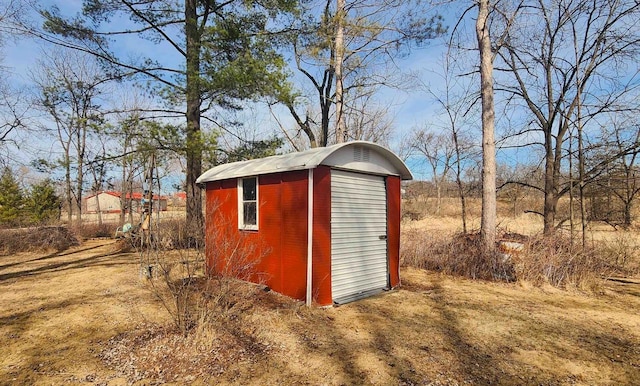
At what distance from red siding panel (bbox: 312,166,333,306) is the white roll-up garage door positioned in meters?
0.16

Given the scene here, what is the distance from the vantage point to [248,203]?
570 centimetres

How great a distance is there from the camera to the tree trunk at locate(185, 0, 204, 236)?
883 centimetres

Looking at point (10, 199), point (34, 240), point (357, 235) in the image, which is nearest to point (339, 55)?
point (357, 235)

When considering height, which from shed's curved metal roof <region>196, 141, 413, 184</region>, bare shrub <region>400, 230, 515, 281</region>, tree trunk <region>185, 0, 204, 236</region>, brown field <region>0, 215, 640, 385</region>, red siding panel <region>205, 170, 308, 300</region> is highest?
tree trunk <region>185, 0, 204, 236</region>

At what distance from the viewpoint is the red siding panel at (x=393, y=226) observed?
589cm

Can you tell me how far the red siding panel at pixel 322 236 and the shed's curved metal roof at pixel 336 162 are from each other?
19 centimetres

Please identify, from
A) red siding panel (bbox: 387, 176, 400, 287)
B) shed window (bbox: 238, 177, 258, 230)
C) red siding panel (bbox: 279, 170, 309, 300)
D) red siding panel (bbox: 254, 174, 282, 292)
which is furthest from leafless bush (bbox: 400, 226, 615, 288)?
shed window (bbox: 238, 177, 258, 230)

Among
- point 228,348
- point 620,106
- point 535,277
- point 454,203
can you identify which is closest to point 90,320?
point 228,348

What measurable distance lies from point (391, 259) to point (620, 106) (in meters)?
6.90

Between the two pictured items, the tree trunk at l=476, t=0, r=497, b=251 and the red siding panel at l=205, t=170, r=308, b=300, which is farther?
the tree trunk at l=476, t=0, r=497, b=251

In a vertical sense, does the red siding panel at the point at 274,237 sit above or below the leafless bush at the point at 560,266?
above

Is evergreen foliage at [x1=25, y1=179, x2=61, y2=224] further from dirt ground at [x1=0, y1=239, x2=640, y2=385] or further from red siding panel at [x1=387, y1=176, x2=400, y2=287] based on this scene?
red siding panel at [x1=387, y1=176, x2=400, y2=287]

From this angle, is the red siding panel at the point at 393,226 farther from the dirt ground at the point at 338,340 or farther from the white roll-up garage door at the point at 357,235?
the dirt ground at the point at 338,340

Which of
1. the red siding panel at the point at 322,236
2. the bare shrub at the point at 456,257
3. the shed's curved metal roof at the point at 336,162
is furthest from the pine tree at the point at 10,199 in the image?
the bare shrub at the point at 456,257
